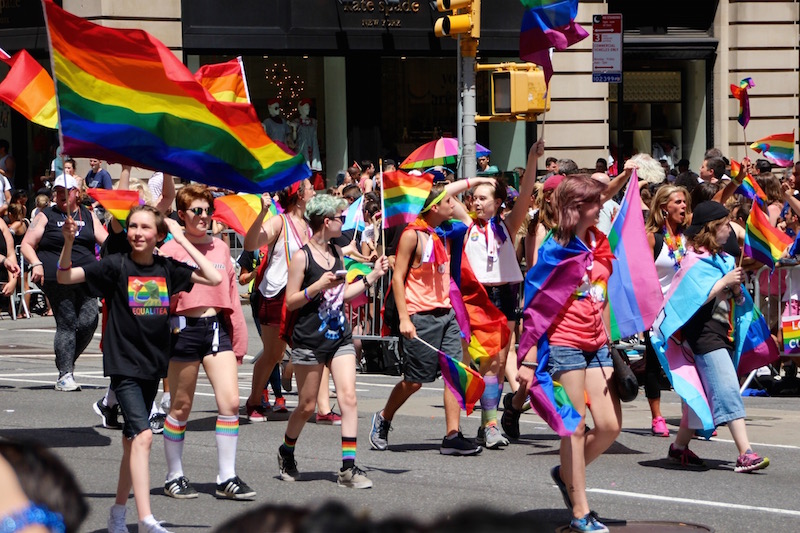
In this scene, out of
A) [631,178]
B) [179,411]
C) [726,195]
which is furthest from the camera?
[726,195]

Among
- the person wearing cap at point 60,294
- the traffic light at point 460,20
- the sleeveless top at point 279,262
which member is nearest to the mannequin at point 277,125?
the traffic light at point 460,20

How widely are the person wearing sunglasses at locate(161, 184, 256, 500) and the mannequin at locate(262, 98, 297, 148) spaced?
47.7 feet

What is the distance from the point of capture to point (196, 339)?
7875 mm

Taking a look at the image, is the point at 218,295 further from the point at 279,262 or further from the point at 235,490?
the point at 279,262

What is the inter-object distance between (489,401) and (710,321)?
1.66 m

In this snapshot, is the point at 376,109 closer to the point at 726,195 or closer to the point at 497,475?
the point at 726,195

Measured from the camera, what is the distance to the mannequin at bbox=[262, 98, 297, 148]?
22.7 m

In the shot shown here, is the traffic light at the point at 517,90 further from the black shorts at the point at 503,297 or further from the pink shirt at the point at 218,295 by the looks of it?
the pink shirt at the point at 218,295

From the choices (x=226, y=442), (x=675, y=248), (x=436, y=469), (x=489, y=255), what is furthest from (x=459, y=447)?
(x=226, y=442)

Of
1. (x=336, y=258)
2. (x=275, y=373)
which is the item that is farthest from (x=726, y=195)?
(x=336, y=258)

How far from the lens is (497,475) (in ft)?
28.9

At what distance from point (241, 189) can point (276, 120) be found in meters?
14.9

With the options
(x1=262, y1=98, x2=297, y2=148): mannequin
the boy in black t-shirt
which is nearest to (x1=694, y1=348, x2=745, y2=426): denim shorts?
the boy in black t-shirt

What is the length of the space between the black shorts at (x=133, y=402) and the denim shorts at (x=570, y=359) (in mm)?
2025
